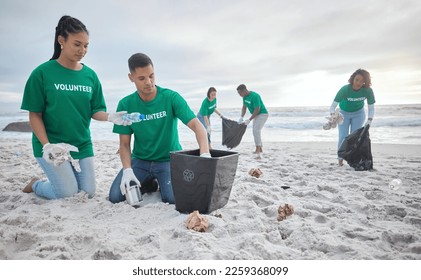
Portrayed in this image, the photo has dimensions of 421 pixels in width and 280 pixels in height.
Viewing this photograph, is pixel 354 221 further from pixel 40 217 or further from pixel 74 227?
pixel 40 217

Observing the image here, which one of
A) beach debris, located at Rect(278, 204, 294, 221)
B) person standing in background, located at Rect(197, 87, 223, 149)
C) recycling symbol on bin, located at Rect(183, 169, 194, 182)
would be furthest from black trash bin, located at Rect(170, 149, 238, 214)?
person standing in background, located at Rect(197, 87, 223, 149)

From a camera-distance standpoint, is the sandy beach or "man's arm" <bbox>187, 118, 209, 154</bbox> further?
"man's arm" <bbox>187, 118, 209, 154</bbox>

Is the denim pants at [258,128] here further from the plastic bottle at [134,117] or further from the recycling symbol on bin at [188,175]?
the recycling symbol on bin at [188,175]

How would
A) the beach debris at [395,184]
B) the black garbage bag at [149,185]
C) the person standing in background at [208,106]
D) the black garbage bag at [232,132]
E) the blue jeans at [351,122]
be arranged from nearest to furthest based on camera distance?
the black garbage bag at [149,185], the beach debris at [395,184], the blue jeans at [351,122], the black garbage bag at [232,132], the person standing in background at [208,106]

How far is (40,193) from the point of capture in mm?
2395

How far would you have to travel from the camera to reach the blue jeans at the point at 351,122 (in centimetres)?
407

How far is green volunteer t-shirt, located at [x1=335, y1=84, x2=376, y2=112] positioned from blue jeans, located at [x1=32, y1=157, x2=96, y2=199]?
3476mm

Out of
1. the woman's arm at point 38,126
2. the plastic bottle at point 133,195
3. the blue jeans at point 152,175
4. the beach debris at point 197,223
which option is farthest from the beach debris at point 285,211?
the woman's arm at point 38,126

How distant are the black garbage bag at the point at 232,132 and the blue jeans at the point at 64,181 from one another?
3.51 m

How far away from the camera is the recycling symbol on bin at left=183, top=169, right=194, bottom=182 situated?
1.84 meters

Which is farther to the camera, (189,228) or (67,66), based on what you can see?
(67,66)

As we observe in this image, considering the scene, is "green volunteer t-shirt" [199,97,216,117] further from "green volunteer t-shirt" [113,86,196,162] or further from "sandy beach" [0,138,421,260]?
"green volunteer t-shirt" [113,86,196,162]
